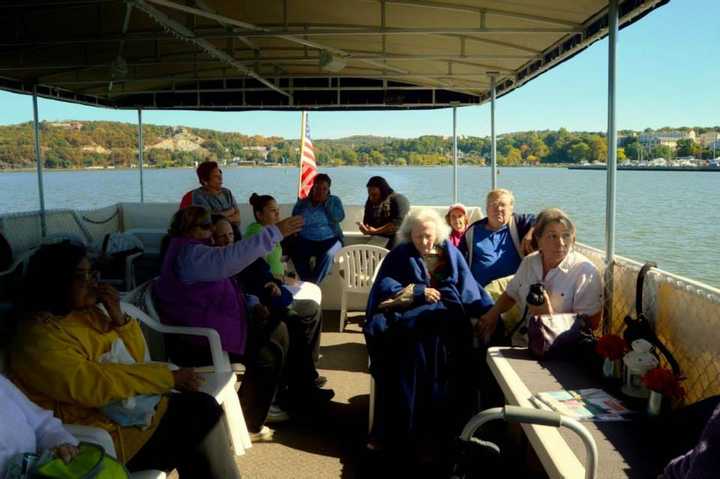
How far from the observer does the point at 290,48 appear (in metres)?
5.35

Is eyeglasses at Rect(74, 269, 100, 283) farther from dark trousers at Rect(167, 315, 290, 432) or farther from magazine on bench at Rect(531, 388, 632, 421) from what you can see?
magazine on bench at Rect(531, 388, 632, 421)

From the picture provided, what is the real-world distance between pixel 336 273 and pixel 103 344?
12.2 ft

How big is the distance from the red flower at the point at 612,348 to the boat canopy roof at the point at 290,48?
5.55 feet

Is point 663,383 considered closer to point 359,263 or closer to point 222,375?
point 222,375

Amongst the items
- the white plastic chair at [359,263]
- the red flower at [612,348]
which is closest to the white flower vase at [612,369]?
the red flower at [612,348]

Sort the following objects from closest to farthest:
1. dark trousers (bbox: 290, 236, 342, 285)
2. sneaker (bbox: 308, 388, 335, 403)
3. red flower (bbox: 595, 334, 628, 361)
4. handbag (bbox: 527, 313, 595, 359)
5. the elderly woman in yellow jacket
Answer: the elderly woman in yellow jacket, red flower (bbox: 595, 334, 628, 361), handbag (bbox: 527, 313, 595, 359), sneaker (bbox: 308, 388, 335, 403), dark trousers (bbox: 290, 236, 342, 285)

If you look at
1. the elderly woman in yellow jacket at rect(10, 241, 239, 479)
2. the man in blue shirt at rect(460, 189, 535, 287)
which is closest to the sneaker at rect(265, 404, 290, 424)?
the elderly woman in yellow jacket at rect(10, 241, 239, 479)

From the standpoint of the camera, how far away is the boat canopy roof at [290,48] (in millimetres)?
3893

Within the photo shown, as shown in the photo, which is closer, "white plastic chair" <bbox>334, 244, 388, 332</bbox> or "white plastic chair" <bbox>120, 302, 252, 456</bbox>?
"white plastic chair" <bbox>120, 302, 252, 456</bbox>

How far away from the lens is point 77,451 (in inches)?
62.3

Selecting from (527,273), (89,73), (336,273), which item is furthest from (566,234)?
(89,73)

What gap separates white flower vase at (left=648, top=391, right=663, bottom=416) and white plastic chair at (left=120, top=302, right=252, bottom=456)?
1644 mm

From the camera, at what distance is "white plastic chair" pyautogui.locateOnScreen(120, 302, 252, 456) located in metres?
2.63

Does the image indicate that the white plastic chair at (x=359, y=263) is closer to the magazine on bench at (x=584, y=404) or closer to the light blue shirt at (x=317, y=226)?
the light blue shirt at (x=317, y=226)
